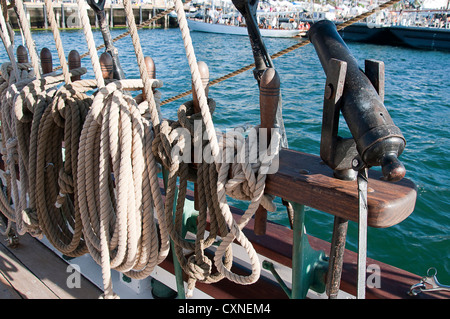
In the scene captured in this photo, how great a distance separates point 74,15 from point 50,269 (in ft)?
99.8

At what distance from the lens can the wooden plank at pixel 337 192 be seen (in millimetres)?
860

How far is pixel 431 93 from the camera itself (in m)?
10.5

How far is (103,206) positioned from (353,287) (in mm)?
806

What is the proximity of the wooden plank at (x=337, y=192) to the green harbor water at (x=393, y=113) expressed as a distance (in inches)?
109

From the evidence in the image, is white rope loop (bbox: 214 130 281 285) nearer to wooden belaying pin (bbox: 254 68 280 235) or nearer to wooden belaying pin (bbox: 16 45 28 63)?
wooden belaying pin (bbox: 254 68 280 235)

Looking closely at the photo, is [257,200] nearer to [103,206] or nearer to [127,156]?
[127,156]

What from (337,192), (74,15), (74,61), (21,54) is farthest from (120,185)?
(74,15)

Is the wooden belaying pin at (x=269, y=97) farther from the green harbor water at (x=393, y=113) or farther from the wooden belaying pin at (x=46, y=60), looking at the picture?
the green harbor water at (x=393, y=113)

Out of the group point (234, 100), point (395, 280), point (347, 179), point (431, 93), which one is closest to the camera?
point (347, 179)

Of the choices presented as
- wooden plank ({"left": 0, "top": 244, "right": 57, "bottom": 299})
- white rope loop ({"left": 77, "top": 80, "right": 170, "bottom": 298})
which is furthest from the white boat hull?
white rope loop ({"left": 77, "top": 80, "right": 170, "bottom": 298})

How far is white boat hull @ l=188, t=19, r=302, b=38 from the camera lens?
25547 mm

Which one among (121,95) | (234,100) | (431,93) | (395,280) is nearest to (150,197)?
(121,95)

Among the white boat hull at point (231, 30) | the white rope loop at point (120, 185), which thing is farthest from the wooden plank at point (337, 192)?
the white boat hull at point (231, 30)

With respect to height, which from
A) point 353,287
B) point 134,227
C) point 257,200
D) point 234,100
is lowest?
point 234,100
